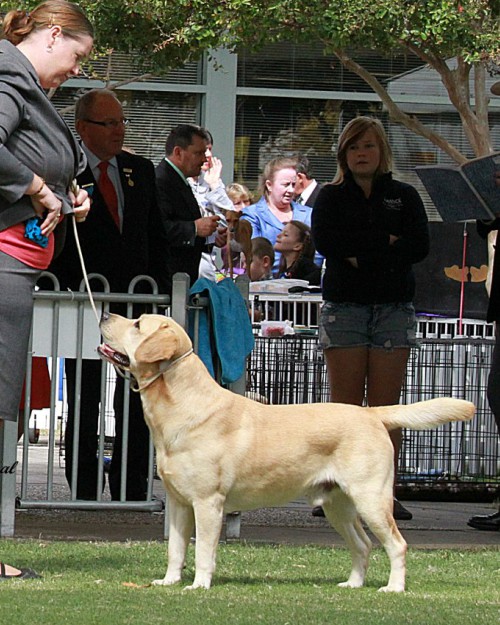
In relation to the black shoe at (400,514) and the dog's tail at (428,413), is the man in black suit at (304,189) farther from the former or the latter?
the dog's tail at (428,413)

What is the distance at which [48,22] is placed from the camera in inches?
219

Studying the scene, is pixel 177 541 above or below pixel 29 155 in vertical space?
below

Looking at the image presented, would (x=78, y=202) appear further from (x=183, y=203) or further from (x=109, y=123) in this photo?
(x=183, y=203)

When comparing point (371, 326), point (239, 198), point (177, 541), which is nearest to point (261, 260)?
point (239, 198)

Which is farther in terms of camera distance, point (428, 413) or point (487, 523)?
point (487, 523)

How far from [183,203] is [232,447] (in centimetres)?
384

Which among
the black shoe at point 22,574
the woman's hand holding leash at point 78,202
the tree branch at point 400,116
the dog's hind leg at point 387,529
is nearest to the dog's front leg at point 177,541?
the black shoe at point 22,574

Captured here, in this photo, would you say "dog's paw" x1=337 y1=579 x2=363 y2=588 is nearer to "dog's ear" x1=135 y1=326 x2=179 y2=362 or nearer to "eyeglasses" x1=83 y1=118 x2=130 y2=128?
"dog's ear" x1=135 y1=326 x2=179 y2=362

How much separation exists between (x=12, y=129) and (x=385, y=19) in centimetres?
826

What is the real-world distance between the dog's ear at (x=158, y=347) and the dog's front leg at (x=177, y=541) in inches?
24.0

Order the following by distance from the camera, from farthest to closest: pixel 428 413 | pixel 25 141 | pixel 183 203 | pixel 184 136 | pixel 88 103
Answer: pixel 184 136, pixel 183 203, pixel 88 103, pixel 428 413, pixel 25 141

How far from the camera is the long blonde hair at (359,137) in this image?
8.48 metres

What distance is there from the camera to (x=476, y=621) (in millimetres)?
5168

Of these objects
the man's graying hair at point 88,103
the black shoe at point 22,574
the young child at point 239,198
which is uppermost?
the young child at point 239,198
